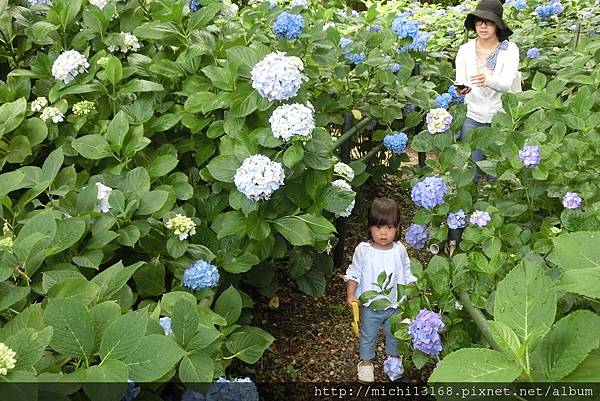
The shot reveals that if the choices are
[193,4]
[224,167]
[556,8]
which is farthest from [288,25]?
[556,8]

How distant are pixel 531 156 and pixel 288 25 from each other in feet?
3.56

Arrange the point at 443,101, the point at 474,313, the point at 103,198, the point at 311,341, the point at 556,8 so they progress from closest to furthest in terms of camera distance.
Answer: the point at 474,313 < the point at 103,198 < the point at 311,341 < the point at 443,101 < the point at 556,8

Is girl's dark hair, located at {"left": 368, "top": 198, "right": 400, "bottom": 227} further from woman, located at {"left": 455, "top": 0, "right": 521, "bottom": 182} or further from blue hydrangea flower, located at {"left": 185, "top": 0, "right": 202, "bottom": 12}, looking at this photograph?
woman, located at {"left": 455, "top": 0, "right": 521, "bottom": 182}

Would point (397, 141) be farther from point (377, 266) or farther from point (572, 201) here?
point (572, 201)

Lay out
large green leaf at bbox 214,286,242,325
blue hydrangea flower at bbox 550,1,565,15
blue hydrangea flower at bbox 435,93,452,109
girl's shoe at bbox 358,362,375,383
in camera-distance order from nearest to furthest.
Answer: large green leaf at bbox 214,286,242,325, girl's shoe at bbox 358,362,375,383, blue hydrangea flower at bbox 435,93,452,109, blue hydrangea flower at bbox 550,1,565,15

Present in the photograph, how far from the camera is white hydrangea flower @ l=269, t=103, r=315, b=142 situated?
181 cm

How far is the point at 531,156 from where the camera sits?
6.15 feet

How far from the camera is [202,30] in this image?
2.36 metres

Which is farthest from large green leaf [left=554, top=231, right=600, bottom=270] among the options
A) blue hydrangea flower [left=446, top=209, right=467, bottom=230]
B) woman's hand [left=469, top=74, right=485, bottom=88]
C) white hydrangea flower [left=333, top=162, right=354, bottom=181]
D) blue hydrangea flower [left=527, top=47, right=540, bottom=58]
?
blue hydrangea flower [left=527, top=47, right=540, bottom=58]

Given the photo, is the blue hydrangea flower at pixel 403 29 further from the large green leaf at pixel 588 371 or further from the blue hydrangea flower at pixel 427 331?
the large green leaf at pixel 588 371

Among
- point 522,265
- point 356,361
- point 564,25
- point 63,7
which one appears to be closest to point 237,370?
point 356,361

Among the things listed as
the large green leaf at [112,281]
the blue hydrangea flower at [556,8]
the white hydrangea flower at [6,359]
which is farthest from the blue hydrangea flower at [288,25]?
the blue hydrangea flower at [556,8]

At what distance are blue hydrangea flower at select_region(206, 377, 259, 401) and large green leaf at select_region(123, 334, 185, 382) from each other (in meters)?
0.50

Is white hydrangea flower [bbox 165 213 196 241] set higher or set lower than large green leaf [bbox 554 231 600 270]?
lower
